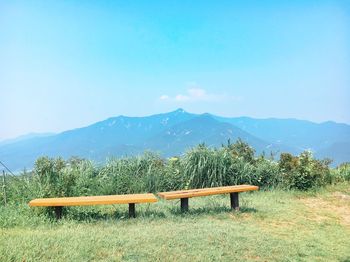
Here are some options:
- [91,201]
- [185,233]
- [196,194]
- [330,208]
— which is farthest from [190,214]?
[330,208]

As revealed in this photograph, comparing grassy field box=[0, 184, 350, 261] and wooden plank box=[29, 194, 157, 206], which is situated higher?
wooden plank box=[29, 194, 157, 206]

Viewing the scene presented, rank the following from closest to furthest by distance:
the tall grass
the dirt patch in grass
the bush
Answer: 1. the dirt patch in grass
2. the tall grass
3. the bush

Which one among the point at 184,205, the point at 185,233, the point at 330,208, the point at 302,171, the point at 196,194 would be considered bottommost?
the point at 330,208

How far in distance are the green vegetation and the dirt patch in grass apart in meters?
0.02

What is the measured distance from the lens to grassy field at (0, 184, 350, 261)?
4.51m

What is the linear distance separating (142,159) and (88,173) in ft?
5.13

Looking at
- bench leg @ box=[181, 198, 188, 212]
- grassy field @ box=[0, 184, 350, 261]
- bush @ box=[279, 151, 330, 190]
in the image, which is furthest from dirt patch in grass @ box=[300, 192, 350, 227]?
bench leg @ box=[181, 198, 188, 212]

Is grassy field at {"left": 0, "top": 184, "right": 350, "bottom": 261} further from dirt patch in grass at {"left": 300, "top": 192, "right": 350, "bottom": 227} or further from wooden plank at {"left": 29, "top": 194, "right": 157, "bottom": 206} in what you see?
wooden plank at {"left": 29, "top": 194, "right": 157, "bottom": 206}

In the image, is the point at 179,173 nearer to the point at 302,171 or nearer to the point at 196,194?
the point at 196,194

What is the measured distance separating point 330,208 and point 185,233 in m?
4.16

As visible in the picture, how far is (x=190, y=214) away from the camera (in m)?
6.88

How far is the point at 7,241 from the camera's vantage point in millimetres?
4648

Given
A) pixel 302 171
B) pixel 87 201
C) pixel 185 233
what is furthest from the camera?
pixel 302 171

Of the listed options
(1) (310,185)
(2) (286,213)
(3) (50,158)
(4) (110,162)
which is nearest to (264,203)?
(2) (286,213)
